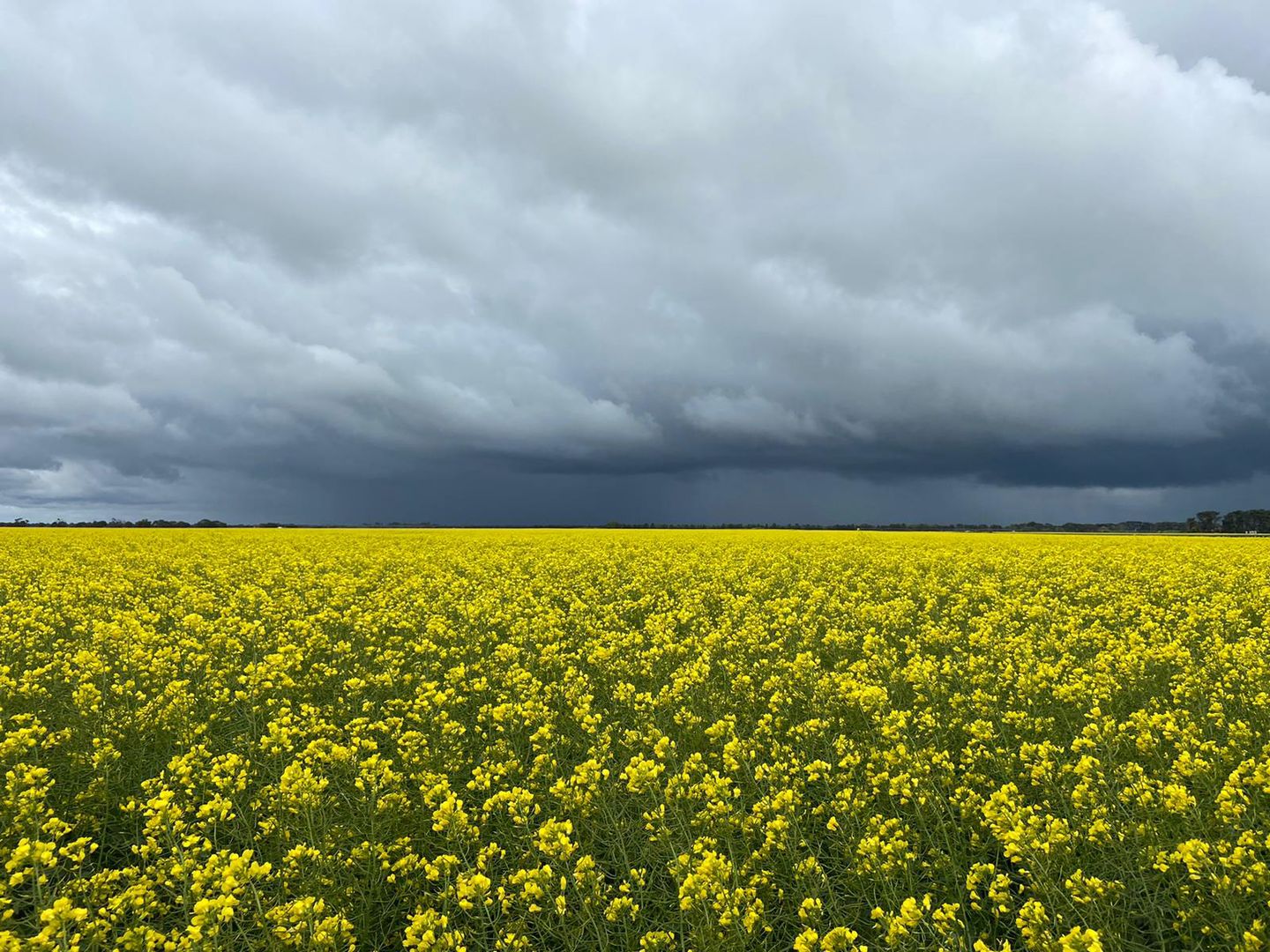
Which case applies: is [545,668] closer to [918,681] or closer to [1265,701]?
[918,681]

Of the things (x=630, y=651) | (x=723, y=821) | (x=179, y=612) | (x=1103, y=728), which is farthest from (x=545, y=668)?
(x=179, y=612)

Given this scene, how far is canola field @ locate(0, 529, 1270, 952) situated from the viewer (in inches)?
172

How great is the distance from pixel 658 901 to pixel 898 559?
2045cm

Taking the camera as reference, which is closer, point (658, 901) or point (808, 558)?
point (658, 901)

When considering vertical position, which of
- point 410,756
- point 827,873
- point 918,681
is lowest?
point 827,873

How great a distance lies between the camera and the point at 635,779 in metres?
5.57

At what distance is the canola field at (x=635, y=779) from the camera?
4.38 meters

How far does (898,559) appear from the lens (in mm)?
22859

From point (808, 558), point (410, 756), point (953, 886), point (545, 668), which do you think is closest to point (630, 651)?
point (545, 668)

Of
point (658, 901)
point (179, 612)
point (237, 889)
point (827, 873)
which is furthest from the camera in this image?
point (179, 612)

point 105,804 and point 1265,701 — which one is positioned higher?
point 1265,701

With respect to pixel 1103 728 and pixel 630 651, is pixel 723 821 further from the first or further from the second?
pixel 630 651

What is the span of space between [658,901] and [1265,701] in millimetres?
7131

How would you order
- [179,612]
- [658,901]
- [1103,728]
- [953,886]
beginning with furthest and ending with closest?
[179,612] → [1103,728] → [953,886] → [658,901]
